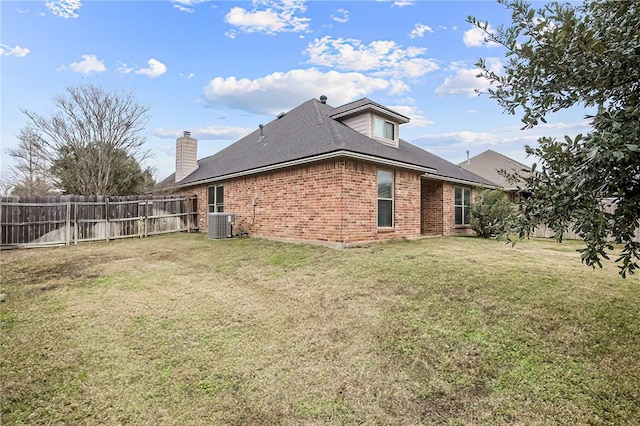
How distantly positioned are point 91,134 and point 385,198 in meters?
17.1

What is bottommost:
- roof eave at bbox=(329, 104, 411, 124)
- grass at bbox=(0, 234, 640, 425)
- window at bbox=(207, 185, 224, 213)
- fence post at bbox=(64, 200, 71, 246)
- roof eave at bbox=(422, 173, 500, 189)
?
grass at bbox=(0, 234, 640, 425)

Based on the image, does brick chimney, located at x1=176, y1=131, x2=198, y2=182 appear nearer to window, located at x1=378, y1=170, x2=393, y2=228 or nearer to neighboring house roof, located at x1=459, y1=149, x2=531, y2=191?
→ window, located at x1=378, y1=170, x2=393, y2=228

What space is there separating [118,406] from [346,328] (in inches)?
106

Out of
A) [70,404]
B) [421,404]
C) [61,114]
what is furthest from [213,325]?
[61,114]

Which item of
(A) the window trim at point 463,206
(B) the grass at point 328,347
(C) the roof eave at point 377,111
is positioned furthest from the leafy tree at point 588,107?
(A) the window trim at point 463,206

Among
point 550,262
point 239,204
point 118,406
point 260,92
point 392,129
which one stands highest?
point 260,92

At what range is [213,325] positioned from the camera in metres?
4.68

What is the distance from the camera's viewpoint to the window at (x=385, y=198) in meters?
10.7

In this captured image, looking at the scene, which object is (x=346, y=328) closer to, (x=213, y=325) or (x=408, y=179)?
(x=213, y=325)

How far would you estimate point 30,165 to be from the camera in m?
20.1

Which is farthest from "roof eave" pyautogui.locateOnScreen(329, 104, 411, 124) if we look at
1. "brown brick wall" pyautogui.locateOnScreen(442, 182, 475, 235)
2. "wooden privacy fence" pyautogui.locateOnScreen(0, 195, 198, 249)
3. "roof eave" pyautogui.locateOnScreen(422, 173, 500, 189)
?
"wooden privacy fence" pyautogui.locateOnScreen(0, 195, 198, 249)

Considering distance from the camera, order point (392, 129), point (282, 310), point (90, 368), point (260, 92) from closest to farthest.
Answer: point (90, 368) → point (282, 310) → point (392, 129) → point (260, 92)

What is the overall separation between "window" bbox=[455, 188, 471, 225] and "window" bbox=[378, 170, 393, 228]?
5.66 meters

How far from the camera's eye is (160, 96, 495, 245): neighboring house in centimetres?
961
